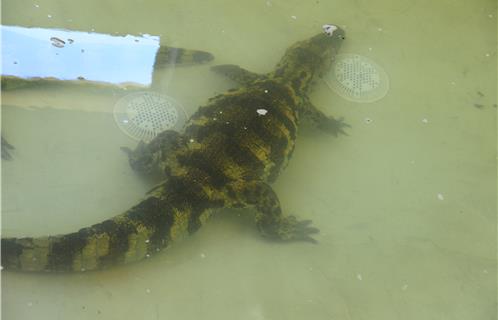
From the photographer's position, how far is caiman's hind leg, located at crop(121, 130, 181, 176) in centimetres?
368

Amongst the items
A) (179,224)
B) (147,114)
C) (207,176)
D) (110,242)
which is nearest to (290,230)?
(207,176)

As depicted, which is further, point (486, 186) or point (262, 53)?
point (262, 53)

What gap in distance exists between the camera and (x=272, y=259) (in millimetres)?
3664

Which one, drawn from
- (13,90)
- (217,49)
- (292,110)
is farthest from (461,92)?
(13,90)

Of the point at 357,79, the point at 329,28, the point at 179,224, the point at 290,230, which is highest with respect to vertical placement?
the point at 329,28

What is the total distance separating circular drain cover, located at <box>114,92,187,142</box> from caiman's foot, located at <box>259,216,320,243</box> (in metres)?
1.07

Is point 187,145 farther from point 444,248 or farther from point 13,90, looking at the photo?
point 444,248

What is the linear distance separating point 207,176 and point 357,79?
6.52ft

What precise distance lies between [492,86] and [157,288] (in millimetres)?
3693

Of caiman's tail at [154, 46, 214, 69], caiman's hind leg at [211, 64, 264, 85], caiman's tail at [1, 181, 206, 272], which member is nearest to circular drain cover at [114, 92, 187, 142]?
caiman's tail at [154, 46, 214, 69]

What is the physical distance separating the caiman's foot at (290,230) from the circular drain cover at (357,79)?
1.39 m

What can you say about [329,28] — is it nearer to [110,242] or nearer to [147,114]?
[147,114]

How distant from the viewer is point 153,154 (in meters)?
3.70

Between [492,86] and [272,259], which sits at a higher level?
[492,86]
